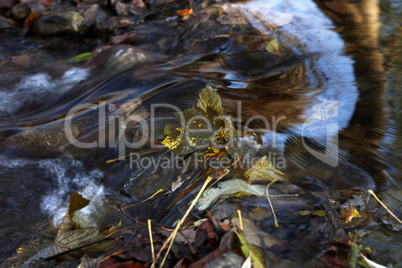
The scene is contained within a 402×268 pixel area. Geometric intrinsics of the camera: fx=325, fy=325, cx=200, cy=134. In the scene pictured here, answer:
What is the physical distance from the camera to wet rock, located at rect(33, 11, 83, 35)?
13.8 ft

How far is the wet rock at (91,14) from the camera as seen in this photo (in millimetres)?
4324

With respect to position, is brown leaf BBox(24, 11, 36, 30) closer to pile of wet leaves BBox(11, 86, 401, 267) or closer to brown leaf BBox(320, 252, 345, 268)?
pile of wet leaves BBox(11, 86, 401, 267)

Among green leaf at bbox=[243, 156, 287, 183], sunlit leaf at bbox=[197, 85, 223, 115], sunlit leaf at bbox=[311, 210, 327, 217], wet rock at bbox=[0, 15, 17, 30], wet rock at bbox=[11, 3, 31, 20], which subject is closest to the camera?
sunlit leaf at bbox=[311, 210, 327, 217]

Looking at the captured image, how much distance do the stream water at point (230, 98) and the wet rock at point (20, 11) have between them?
87cm

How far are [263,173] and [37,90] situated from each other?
267 centimetres

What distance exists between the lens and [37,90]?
3.16m

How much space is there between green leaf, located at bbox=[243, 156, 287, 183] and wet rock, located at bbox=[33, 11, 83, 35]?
3736mm

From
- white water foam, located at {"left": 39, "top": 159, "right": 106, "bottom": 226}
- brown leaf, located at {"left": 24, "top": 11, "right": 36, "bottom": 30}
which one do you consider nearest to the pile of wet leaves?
white water foam, located at {"left": 39, "top": 159, "right": 106, "bottom": 226}

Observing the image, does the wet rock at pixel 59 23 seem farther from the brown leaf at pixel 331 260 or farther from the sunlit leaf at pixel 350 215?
the brown leaf at pixel 331 260

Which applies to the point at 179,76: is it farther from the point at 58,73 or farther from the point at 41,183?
the point at 58,73

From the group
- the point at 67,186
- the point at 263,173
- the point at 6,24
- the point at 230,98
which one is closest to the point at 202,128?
the point at 263,173

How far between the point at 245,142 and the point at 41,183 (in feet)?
4.12

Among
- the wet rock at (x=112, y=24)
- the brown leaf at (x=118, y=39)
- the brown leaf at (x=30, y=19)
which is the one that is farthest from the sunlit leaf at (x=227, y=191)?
the brown leaf at (x=30, y=19)

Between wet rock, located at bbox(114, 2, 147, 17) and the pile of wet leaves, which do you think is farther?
wet rock, located at bbox(114, 2, 147, 17)
